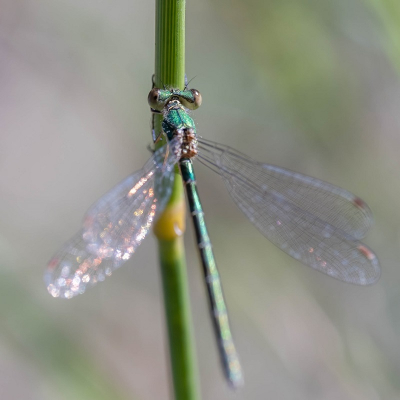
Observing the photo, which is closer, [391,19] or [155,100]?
[155,100]

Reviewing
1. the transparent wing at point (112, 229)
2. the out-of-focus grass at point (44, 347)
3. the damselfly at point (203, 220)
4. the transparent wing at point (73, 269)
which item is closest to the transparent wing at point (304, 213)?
the damselfly at point (203, 220)

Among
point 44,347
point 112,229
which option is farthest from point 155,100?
point 44,347

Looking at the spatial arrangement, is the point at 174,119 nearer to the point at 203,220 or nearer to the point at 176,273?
the point at 203,220

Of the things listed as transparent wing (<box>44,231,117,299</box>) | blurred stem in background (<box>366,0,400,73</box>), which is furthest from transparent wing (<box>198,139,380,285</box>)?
transparent wing (<box>44,231,117,299</box>)

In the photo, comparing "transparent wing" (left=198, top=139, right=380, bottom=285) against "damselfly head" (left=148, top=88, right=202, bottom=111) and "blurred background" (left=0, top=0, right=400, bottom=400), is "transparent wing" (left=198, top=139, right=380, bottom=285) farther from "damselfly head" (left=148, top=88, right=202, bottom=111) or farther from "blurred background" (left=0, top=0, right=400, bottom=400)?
"blurred background" (left=0, top=0, right=400, bottom=400)

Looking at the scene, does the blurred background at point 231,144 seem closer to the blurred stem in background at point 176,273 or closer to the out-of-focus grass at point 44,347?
the out-of-focus grass at point 44,347
